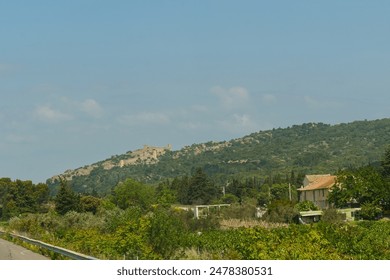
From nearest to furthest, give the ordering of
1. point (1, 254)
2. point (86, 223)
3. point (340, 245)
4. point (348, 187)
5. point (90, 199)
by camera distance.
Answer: point (340, 245)
point (1, 254)
point (86, 223)
point (348, 187)
point (90, 199)

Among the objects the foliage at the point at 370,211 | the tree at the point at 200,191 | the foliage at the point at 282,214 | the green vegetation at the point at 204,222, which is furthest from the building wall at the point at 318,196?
the foliage at the point at 282,214

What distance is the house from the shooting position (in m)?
108

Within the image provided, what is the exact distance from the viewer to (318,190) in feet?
366

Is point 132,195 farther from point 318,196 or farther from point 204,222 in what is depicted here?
point 204,222

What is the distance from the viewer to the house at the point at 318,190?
108312mm

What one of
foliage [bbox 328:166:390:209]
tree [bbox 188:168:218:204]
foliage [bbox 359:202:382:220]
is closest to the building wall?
foliage [bbox 328:166:390:209]

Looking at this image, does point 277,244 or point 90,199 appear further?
point 90,199

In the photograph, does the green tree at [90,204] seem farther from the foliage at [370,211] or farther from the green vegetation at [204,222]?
the foliage at [370,211]

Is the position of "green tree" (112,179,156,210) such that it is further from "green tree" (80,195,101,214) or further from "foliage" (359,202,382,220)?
"foliage" (359,202,382,220)
